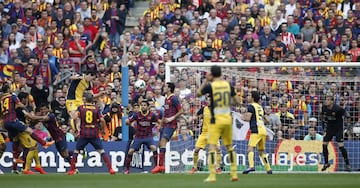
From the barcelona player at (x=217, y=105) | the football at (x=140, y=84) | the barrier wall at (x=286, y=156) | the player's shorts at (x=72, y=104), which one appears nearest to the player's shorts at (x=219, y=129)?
the barcelona player at (x=217, y=105)

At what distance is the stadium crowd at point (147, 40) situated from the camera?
3159cm

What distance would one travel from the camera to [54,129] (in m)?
27.4

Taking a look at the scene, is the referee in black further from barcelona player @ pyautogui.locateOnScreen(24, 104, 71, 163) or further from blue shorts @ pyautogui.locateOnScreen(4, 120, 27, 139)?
blue shorts @ pyautogui.locateOnScreen(4, 120, 27, 139)

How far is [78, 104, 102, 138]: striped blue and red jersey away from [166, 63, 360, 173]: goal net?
291 cm

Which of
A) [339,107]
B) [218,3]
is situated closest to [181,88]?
[339,107]

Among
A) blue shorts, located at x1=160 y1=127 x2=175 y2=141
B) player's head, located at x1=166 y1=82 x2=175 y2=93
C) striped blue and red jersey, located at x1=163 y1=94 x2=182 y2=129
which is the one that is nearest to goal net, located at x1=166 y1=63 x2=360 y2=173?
blue shorts, located at x1=160 y1=127 x2=175 y2=141

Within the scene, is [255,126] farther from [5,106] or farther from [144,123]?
[5,106]

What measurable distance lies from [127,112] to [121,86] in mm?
1840

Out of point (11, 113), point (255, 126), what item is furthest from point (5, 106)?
point (255, 126)

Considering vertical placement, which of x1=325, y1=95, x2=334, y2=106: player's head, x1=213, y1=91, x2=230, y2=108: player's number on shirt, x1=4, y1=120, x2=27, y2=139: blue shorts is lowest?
x1=4, y1=120, x2=27, y2=139: blue shorts

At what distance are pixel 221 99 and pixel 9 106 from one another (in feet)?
23.3

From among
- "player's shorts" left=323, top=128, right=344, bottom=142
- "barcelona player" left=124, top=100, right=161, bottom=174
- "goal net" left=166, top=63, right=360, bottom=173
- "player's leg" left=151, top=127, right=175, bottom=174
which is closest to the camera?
"player's leg" left=151, top=127, right=175, bottom=174

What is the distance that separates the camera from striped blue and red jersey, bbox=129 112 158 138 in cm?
2697

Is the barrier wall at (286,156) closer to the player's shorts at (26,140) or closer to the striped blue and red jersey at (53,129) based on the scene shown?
the striped blue and red jersey at (53,129)
